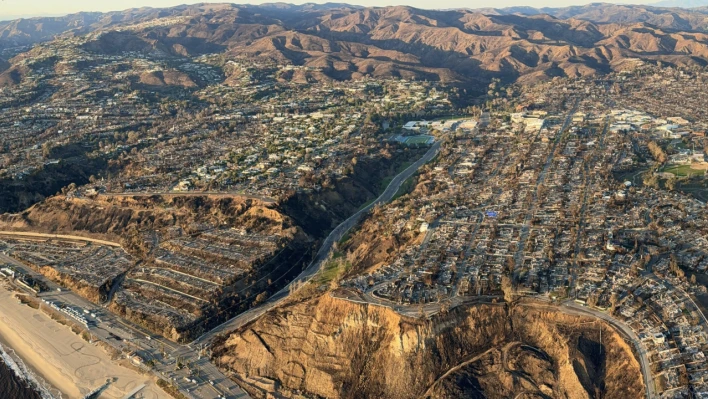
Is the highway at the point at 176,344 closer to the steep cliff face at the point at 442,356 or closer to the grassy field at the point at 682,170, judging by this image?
the steep cliff face at the point at 442,356

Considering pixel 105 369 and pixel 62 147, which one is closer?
pixel 105 369

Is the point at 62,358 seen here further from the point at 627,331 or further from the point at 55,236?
the point at 627,331

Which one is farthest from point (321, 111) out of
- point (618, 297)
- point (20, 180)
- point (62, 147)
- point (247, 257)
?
point (618, 297)

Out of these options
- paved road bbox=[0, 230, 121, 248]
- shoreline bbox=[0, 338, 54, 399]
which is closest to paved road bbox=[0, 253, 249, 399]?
shoreline bbox=[0, 338, 54, 399]

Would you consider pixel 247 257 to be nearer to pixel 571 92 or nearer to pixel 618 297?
pixel 618 297

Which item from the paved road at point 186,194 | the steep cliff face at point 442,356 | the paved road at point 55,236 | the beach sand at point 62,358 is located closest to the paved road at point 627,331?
the steep cliff face at point 442,356

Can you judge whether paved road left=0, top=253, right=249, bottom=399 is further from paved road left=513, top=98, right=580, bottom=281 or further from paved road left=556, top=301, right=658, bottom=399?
paved road left=513, top=98, right=580, bottom=281
